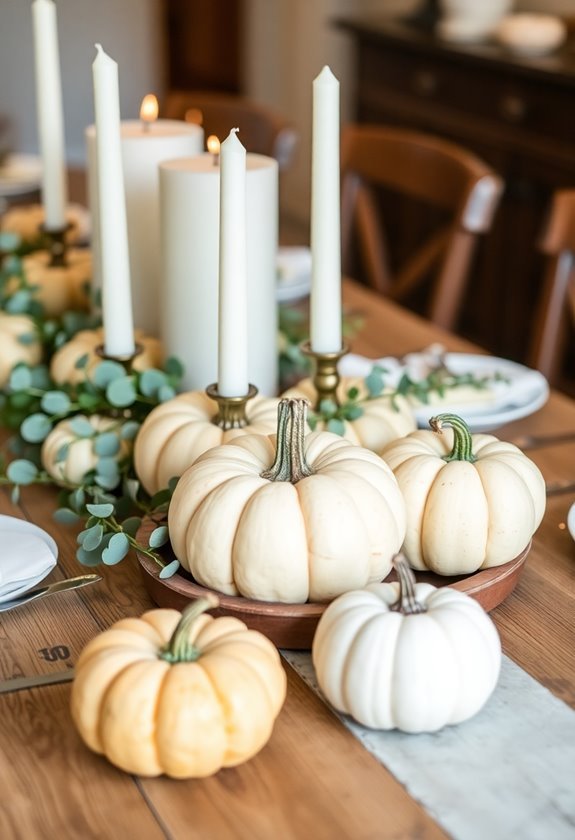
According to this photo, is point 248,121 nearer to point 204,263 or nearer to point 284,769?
point 204,263

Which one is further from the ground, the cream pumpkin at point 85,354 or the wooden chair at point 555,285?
the cream pumpkin at point 85,354

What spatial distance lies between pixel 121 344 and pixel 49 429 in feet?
0.35

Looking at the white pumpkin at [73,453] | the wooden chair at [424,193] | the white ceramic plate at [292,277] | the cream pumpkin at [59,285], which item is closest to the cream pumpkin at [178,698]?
the white pumpkin at [73,453]

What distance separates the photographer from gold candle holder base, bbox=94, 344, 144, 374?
1.10 m

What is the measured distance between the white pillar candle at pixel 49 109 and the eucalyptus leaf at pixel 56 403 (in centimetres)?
43

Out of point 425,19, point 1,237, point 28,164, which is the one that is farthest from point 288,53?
point 1,237

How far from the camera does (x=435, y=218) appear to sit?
337 cm

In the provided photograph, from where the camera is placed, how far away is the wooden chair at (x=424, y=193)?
184cm

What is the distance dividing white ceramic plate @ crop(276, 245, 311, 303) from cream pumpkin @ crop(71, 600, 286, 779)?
1047 millimetres

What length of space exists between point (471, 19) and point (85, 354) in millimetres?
2383

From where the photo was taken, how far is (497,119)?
2953mm

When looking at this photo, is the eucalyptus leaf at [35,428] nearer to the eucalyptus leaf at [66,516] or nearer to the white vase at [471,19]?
the eucalyptus leaf at [66,516]

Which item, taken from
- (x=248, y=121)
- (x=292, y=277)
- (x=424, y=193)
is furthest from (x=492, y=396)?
(x=248, y=121)

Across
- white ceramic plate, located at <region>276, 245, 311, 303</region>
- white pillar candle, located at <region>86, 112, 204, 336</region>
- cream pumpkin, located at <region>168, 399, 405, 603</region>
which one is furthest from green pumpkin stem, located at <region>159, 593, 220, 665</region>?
white ceramic plate, located at <region>276, 245, 311, 303</region>
